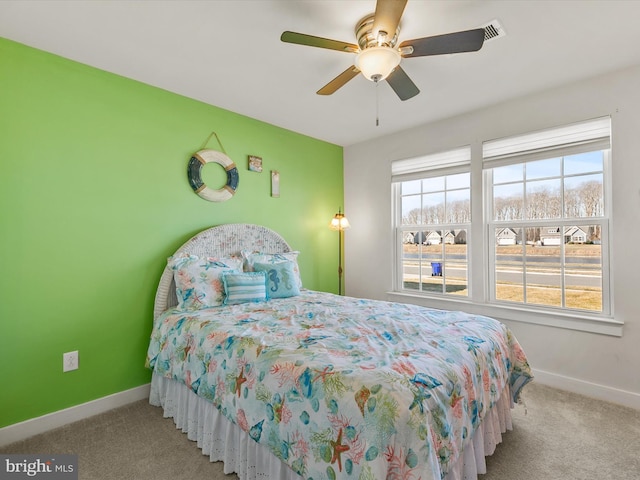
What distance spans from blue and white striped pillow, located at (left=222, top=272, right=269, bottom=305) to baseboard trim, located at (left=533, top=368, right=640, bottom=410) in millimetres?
2556

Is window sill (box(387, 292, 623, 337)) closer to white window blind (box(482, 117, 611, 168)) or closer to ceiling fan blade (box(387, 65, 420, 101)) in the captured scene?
white window blind (box(482, 117, 611, 168))

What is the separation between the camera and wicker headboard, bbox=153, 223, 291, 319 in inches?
100

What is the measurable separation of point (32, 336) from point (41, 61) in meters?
1.85

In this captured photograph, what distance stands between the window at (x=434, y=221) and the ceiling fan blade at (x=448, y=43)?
180 centimetres

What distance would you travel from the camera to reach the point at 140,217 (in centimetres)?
256

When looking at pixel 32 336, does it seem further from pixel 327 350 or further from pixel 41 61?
pixel 327 350

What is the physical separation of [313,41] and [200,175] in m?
1.72

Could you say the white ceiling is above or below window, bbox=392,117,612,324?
above

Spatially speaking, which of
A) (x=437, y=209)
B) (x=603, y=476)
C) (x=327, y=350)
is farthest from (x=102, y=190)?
(x=603, y=476)

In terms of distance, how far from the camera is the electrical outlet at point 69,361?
220 centimetres

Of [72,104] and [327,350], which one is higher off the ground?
[72,104]

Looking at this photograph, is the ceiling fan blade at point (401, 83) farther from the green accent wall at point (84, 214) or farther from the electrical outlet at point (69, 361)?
the electrical outlet at point (69, 361)

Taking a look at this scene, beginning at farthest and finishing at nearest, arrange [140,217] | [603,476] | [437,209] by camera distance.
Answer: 1. [437,209]
2. [140,217]
3. [603,476]

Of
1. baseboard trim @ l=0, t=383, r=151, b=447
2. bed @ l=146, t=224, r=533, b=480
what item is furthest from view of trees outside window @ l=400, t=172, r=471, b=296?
baseboard trim @ l=0, t=383, r=151, b=447
